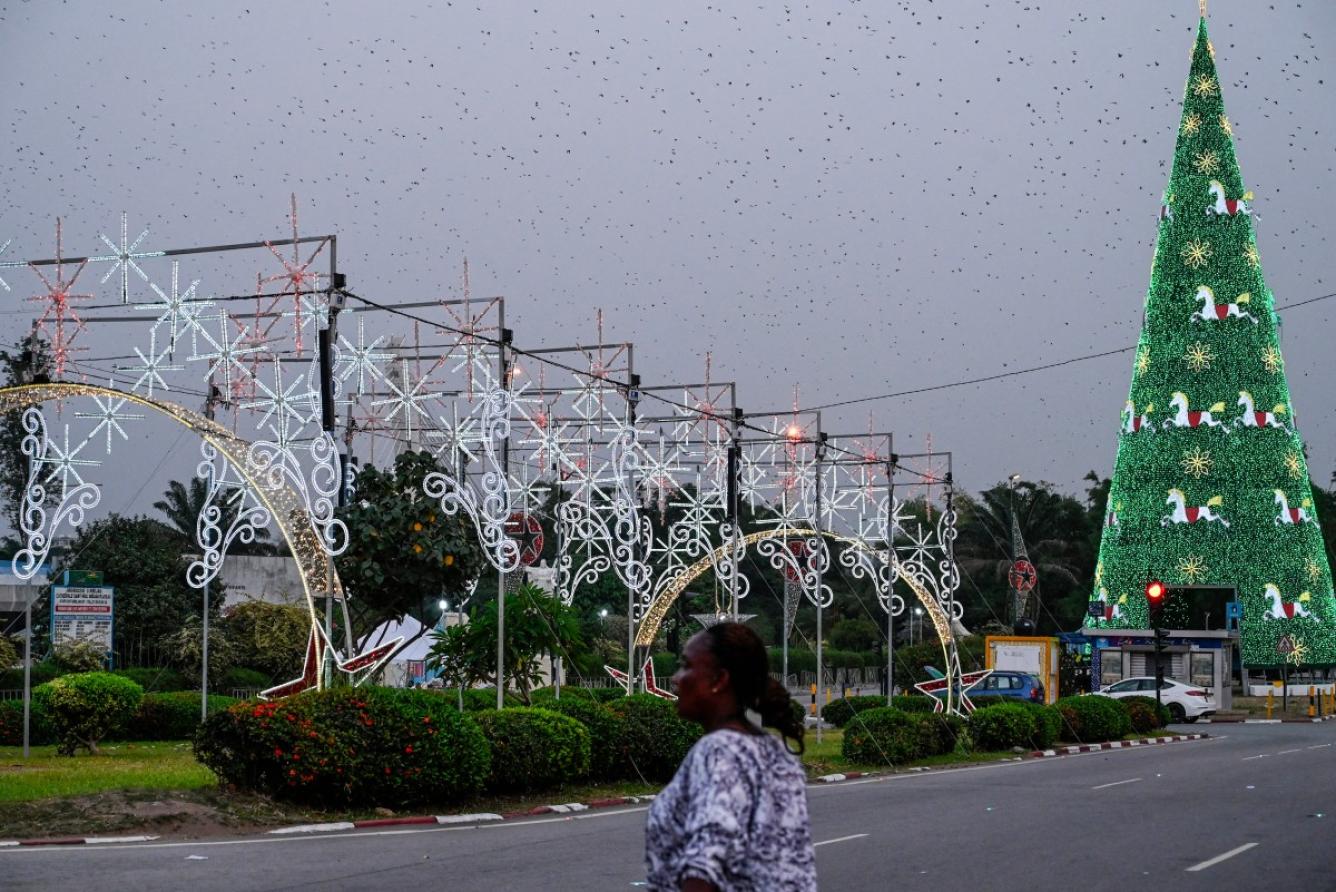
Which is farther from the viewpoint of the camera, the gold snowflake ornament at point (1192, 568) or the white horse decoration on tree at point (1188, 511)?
the white horse decoration on tree at point (1188, 511)

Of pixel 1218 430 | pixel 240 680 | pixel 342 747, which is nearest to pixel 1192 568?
pixel 1218 430

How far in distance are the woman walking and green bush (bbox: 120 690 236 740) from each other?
1118 inches

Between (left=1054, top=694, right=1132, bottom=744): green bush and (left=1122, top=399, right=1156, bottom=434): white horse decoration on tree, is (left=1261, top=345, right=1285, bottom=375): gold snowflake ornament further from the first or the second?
(left=1054, top=694, right=1132, bottom=744): green bush

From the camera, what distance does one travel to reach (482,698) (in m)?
31.5

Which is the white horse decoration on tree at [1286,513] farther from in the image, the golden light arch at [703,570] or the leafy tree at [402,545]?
the leafy tree at [402,545]

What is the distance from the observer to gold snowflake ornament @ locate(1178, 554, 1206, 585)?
54875 mm

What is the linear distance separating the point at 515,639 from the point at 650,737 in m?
3.13

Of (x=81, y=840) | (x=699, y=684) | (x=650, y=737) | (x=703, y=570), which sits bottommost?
(x=81, y=840)

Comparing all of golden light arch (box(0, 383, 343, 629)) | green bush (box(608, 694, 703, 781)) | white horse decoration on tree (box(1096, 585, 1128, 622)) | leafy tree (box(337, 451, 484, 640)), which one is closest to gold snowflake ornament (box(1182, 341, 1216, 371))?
white horse decoration on tree (box(1096, 585, 1128, 622))

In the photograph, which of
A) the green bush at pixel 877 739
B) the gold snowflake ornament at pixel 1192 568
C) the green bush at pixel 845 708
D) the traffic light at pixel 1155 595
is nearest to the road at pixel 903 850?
the green bush at pixel 877 739

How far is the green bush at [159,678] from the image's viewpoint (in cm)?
3939

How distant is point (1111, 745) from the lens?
37.4 m

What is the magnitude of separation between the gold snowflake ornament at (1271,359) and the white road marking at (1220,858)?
41.5m

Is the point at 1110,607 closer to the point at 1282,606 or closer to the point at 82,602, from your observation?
the point at 1282,606
